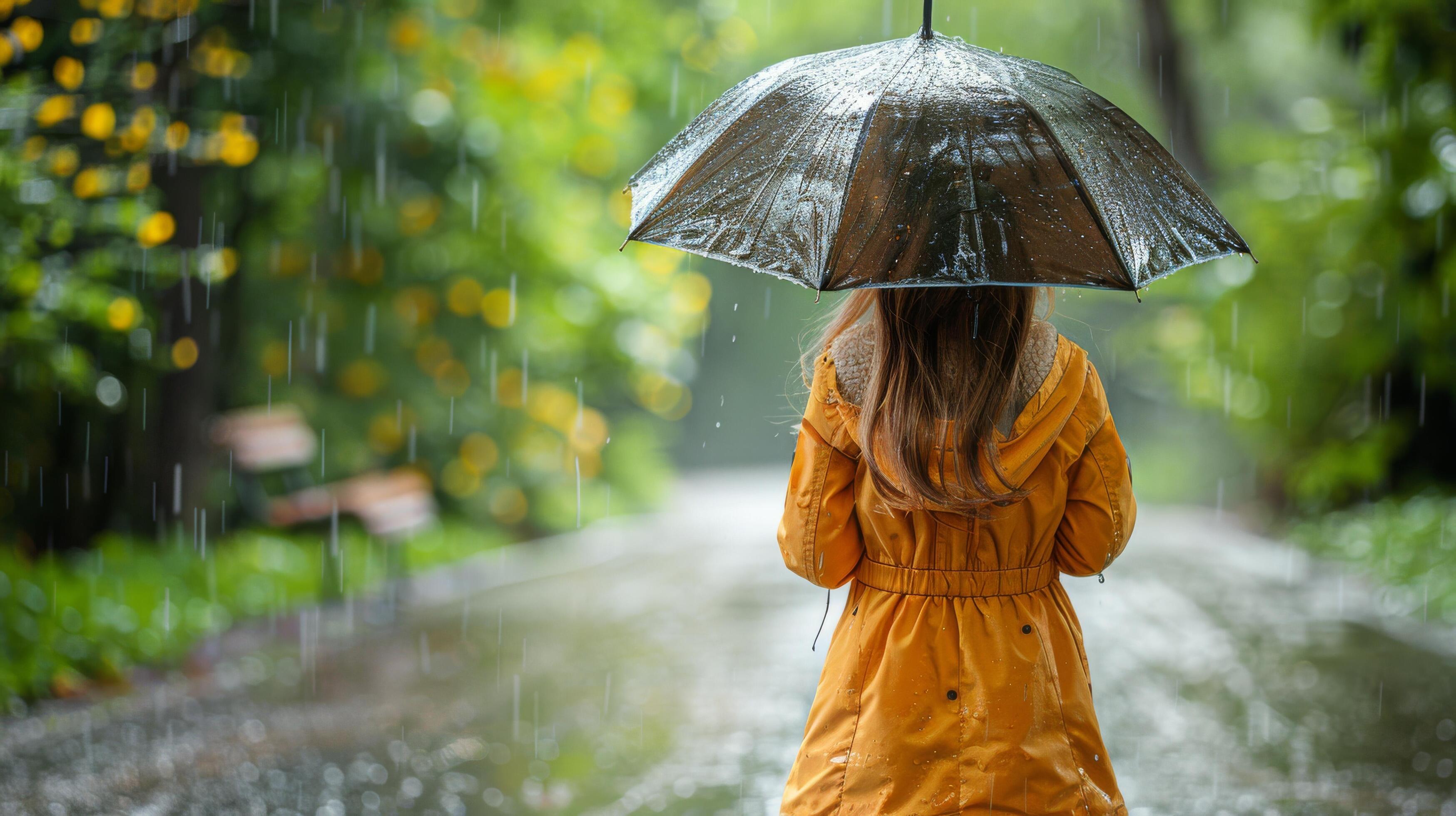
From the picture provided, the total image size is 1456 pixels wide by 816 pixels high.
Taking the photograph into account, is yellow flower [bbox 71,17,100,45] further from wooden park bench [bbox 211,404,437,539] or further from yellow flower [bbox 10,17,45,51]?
wooden park bench [bbox 211,404,437,539]

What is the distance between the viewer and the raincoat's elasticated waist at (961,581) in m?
2.38

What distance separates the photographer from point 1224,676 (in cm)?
642

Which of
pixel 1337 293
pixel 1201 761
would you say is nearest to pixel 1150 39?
pixel 1337 293

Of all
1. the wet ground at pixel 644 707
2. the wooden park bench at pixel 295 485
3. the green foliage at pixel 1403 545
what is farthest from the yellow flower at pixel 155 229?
the green foliage at pixel 1403 545

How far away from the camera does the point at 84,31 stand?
5984 mm

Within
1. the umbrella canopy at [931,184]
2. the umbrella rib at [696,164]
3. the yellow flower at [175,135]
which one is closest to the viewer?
the umbrella canopy at [931,184]

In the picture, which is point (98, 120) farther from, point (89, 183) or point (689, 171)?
point (689, 171)

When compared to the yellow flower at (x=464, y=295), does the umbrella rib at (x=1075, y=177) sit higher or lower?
higher

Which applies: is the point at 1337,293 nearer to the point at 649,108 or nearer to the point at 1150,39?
the point at 1150,39

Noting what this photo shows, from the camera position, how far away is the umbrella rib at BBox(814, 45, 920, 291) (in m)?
2.23

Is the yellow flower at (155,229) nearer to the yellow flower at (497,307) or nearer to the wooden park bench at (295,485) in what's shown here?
the wooden park bench at (295,485)

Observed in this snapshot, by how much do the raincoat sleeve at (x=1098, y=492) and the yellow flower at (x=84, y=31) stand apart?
5.60m

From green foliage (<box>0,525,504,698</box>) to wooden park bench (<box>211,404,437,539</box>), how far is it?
23cm

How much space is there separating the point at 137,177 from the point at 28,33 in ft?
3.53
